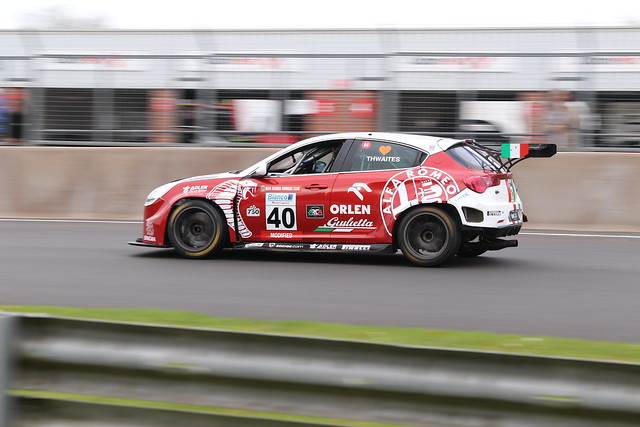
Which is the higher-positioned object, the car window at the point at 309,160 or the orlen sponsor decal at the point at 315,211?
the car window at the point at 309,160

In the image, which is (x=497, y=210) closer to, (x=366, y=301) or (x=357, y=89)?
(x=366, y=301)

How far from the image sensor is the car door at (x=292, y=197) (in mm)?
9461

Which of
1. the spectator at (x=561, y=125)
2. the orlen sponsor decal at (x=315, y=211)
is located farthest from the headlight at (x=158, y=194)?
the spectator at (x=561, y=125)

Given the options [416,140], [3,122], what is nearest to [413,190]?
[416,140]

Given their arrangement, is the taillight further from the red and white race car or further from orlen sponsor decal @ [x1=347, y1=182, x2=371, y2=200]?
orlen sponsor decal @ [x1=347, y1=182, x2=371, y2=200]

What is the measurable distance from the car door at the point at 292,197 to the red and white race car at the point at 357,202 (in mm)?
11

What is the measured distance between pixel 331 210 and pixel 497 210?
1.73 meters

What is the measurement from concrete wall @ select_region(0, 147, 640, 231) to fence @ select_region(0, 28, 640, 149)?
33 cm

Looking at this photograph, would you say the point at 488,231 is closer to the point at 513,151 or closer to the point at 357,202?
the point at 513,151

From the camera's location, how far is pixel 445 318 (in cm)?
670

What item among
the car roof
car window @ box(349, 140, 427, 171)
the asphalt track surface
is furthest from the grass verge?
the car roof

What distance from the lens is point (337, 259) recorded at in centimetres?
1001

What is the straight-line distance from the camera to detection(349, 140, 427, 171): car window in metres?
9.28

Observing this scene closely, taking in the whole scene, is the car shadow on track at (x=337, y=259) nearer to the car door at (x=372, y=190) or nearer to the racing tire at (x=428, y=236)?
the racing tire at (x=428, y=236)
